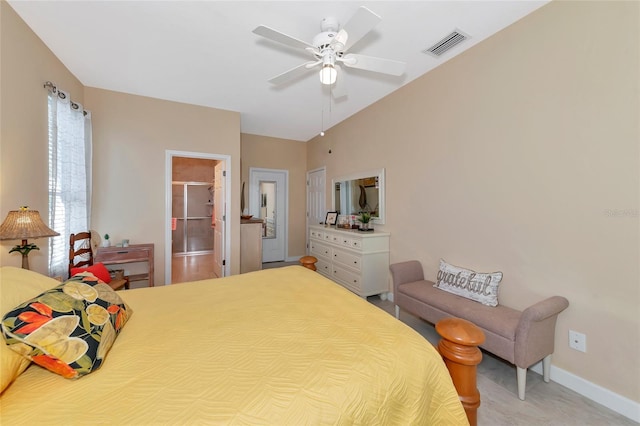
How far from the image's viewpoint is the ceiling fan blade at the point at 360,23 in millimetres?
1453

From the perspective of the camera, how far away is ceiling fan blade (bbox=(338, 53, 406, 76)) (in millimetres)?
1907

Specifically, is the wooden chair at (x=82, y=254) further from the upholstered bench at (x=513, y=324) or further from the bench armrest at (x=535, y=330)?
the bench armrest at (x=535, y=330)

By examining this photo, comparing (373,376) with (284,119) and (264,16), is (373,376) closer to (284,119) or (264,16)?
(264,16)

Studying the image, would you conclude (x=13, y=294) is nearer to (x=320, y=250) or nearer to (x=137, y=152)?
(x=137, y=152)

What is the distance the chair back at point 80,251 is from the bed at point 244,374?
5.28 ft

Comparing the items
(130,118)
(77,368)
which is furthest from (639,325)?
(130,118)

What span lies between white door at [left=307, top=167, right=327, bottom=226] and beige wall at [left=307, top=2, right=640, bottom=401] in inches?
93.7

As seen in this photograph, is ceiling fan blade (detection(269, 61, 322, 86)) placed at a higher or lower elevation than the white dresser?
higher

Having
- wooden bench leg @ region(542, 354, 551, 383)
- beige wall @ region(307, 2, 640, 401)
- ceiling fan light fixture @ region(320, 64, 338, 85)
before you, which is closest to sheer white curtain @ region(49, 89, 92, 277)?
ceiling fan light fixture @ region(320, 64, 338, 85)

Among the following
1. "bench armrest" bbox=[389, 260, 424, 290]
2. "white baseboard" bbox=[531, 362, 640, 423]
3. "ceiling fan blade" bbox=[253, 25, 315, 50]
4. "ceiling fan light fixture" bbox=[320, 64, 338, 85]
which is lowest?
"white baseboard" bbox=[531, 362, 640, 423]

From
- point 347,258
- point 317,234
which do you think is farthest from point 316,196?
point 347,258

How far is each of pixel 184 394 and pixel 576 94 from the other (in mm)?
2789

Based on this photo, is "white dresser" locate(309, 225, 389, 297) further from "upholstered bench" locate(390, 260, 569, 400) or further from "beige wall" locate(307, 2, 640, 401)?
"upholstered bench" locate(390, 260, 569, 400)

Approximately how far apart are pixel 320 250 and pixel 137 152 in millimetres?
2948
